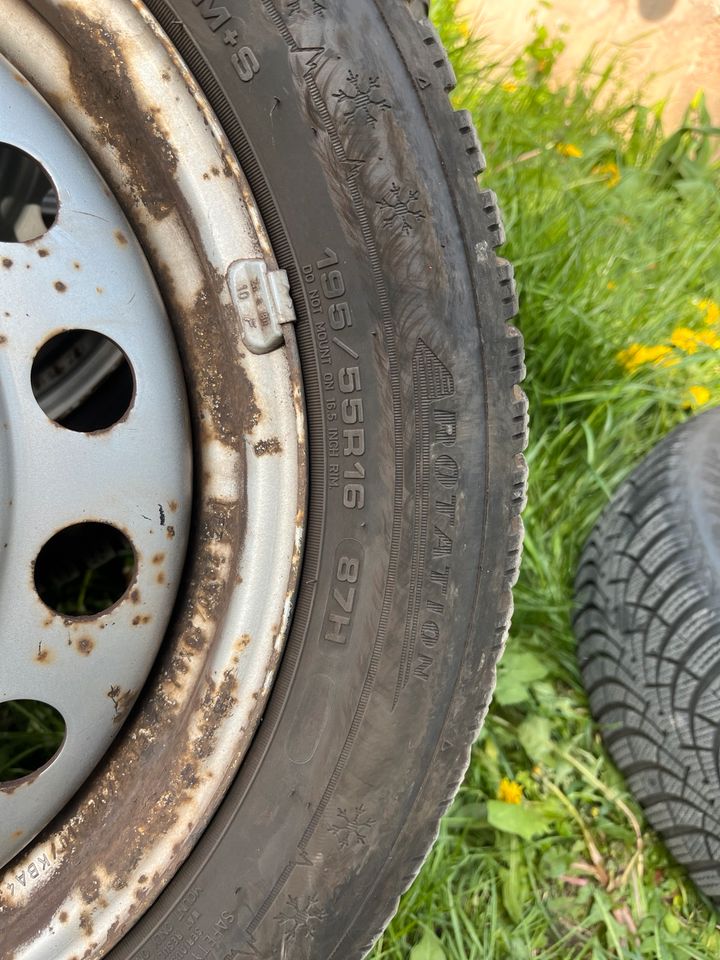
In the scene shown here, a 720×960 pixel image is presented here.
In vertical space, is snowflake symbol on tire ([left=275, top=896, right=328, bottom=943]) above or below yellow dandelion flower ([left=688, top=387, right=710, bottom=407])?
below

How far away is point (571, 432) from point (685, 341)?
1.47 ft

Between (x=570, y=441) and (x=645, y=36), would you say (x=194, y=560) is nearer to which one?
(x=570, y=441)

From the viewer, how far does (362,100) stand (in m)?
0.97

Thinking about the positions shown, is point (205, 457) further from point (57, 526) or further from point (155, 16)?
point (155, 16)

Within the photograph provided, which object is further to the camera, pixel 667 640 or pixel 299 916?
Result: pixel 667 640

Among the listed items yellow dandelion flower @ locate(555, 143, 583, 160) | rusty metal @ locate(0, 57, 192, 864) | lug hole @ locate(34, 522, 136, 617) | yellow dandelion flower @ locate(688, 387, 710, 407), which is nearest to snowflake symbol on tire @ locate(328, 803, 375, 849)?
rusty metal @ locate(0, 57, 192, 864)

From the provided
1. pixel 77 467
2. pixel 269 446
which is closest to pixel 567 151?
pixel 269 446

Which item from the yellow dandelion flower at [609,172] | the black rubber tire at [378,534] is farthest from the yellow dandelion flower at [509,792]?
the yellow dandelion flower at [609,172]

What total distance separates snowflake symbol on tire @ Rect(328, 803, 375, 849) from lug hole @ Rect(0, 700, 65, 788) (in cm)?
69

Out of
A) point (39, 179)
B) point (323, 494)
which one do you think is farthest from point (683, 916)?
point (39, 179)

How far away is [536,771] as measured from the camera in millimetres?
1645

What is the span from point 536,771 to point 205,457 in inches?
41.1

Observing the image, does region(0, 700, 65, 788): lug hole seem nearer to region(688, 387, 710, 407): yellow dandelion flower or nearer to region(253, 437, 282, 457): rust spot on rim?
region(253, 437, 282, 457): rust spot on rim

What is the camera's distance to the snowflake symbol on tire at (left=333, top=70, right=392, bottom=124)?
3.17 ft
